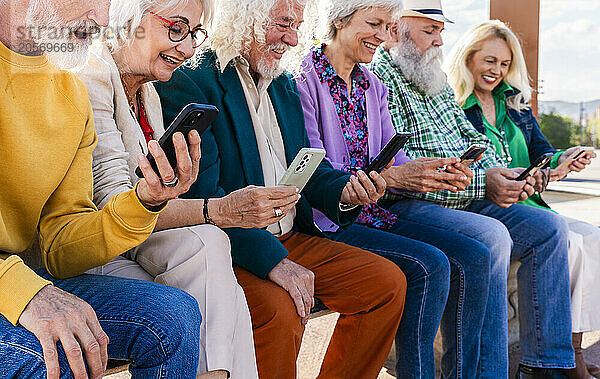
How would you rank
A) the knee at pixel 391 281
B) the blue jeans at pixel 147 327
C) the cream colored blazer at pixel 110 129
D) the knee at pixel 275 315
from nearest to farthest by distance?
the blue jeans at pixel 147 327 → the cream colored blazer at pixel 110 129 → the knee at pixel 275 315 → the knee at pixel 391 281

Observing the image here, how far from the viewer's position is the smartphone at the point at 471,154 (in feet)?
9.11

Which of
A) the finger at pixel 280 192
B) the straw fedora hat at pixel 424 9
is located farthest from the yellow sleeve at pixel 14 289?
the straw fedora hat at pixel 424 9

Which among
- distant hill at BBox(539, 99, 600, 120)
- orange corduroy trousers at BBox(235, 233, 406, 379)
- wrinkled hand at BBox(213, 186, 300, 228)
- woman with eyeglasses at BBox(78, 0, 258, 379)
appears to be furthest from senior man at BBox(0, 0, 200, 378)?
distant hill at BBox(539, 99, 600, 120)

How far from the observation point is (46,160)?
1.64 m

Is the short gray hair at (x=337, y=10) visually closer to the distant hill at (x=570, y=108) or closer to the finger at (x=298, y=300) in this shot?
the finger at (x=298, y=300)

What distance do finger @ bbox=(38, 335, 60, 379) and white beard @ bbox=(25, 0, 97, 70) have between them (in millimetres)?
722

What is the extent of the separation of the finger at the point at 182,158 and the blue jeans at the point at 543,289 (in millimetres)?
2157

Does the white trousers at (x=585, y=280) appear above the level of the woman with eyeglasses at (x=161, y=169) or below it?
below

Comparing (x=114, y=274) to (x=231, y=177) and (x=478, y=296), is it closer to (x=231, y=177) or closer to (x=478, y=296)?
(x=231, y=177)

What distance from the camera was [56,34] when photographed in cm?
160

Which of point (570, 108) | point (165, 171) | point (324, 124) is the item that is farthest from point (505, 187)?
point (570, 108)

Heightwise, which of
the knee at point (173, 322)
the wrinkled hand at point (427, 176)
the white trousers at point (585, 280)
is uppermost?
the knee at point (173, 322)

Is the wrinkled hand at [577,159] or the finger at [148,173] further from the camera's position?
the wrinkled hand at [577,159]

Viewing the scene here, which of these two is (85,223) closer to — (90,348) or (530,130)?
(90,348)
